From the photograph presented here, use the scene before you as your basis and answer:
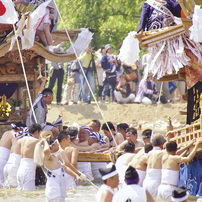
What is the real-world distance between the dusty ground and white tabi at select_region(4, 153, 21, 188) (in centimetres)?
599

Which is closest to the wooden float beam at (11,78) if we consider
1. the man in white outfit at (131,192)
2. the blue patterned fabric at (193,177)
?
the blue patterned fabric at (193,177)

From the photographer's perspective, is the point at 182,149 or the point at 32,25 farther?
the point at 32,25

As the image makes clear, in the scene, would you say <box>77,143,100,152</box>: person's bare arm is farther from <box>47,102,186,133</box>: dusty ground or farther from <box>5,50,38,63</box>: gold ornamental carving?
<box>47,102,186,133</box>: dusty ground

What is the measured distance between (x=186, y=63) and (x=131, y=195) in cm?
313

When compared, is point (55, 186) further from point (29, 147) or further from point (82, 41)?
point (82, 41)

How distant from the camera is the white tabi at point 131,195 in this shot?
4.09 metres

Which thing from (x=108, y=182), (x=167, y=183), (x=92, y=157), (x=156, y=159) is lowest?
(x=92, y=157)

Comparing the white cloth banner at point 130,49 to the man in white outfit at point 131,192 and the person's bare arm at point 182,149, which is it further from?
the man in white outfit at point 131,192

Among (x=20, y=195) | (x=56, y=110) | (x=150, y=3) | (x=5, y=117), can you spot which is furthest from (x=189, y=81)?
(x=56, y=110)

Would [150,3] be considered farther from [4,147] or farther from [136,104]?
[136,104]

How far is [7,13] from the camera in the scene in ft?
30.0

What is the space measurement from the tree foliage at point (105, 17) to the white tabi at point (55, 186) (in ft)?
42.0

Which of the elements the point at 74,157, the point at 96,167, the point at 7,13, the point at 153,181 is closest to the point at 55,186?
the point at 153,181

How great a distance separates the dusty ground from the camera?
1443 centimetres
